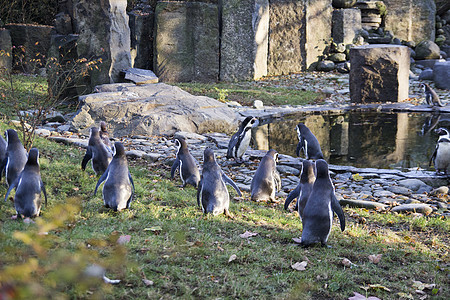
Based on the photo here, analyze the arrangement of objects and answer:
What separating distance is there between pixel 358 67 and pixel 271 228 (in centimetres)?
1169

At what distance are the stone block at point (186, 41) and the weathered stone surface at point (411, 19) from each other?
11.5 meters

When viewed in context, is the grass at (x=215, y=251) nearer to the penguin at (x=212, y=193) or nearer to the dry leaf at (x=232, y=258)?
the dry leaf at (x=232, y=258)

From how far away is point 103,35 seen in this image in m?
13.6

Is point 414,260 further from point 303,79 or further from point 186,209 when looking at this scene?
point 303,79

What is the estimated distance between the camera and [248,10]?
1959 centimetres

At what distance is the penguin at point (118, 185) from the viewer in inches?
218

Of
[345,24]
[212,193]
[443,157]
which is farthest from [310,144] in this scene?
[345,24]

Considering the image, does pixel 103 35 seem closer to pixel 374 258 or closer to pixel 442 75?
pixel 374 258

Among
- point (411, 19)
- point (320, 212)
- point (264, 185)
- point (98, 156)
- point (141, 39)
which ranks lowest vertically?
point (264, 185)

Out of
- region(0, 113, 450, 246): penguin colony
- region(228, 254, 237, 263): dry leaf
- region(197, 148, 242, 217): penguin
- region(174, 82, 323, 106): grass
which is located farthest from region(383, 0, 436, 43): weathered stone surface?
region(228, 254, 237, 263): dry leaf

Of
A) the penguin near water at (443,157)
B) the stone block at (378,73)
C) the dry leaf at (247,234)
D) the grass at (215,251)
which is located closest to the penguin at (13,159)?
the grass at (215,251)

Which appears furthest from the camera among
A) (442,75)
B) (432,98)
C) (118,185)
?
(442,75)

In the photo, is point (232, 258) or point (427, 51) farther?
point (427, 51)

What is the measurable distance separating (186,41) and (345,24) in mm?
8188
